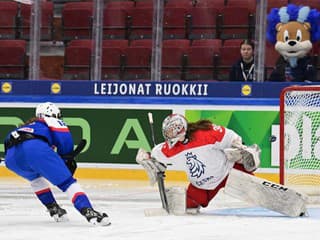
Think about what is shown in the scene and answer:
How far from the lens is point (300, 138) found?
6.88 metres

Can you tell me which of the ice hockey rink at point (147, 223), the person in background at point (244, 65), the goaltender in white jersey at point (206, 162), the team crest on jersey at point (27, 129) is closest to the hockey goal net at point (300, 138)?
the ice hockey rink at point (147, 223)

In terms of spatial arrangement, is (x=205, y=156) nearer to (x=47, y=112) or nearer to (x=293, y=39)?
(x=47, y=112)

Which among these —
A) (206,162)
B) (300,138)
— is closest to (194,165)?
(206,162)

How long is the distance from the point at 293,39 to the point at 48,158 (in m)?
3.85

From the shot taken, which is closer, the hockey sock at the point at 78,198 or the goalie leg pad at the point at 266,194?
the hockey sock at the point at 78,198

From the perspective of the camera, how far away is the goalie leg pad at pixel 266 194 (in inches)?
207

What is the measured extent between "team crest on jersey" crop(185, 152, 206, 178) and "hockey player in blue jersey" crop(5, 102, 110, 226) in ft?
2.84

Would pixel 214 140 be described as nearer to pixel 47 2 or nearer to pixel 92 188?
pixel 92 188

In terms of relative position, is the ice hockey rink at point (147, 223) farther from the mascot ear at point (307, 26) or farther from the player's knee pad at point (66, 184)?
the mascot ear at point (307, 26)

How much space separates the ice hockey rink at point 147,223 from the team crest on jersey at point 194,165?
0.91ft

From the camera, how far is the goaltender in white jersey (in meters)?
5.40

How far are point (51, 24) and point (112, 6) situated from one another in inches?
26.5

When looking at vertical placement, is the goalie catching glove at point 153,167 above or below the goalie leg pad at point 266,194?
above

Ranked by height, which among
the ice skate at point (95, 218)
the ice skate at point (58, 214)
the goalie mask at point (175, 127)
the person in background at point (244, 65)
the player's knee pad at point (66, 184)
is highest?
the person in background at point (244, 65)
